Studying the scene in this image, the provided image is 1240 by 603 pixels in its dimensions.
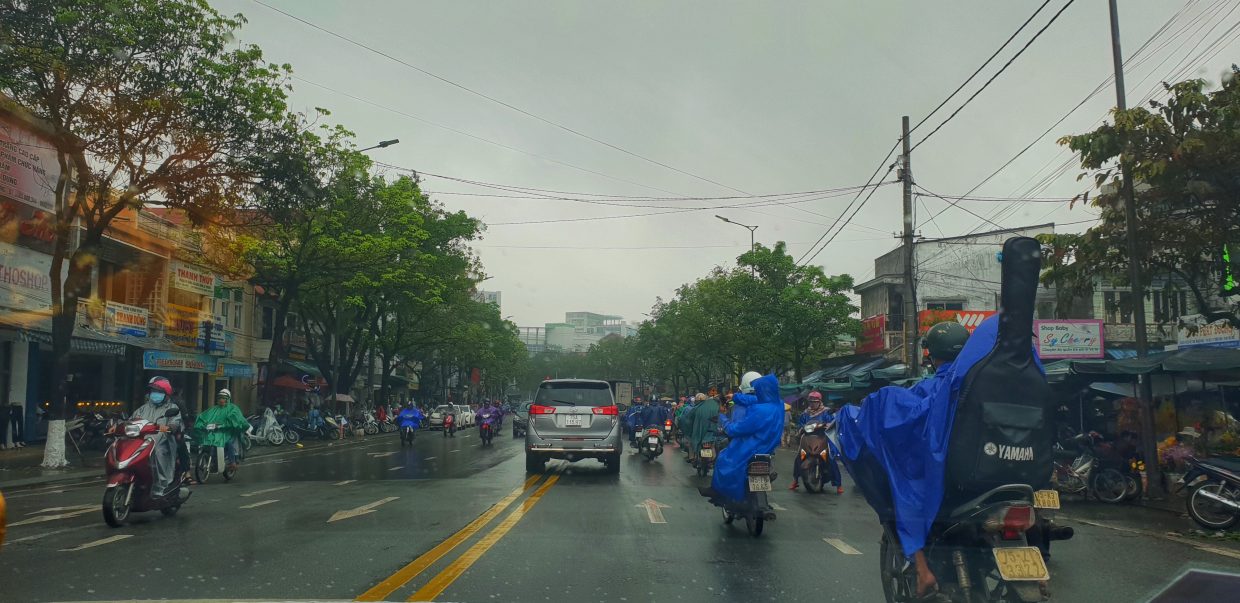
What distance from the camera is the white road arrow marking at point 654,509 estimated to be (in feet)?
35.7

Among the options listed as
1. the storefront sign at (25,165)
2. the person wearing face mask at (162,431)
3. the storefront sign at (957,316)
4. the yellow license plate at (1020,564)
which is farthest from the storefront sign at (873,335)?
the yellow license plate at (1020,564)

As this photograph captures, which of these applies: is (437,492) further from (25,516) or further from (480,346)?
(480,346)

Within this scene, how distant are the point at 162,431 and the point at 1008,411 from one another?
9532 millimetres

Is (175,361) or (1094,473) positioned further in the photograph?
(175,361)

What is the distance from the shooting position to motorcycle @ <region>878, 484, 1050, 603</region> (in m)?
4.56

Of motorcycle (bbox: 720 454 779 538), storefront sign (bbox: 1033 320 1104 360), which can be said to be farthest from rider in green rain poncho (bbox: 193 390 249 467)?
storefront sign (bbox: 1033 320 1104 360)

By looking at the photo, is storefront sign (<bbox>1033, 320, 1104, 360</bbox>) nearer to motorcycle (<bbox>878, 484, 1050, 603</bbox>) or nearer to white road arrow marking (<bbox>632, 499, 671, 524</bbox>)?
white road arrow marking (<bbox>632, 499, 671, 524</bbox>)

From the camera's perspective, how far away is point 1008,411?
4.71m

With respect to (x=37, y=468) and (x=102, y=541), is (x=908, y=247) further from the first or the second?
(x=37, y=468)

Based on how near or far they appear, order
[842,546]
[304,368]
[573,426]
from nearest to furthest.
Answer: [842,546] < [573,426] < [304,368]

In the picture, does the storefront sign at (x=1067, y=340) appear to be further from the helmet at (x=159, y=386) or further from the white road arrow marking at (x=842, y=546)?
the helmet at (x=159, y=386)

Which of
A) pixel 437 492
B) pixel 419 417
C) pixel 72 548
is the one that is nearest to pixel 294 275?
pixel 419 417

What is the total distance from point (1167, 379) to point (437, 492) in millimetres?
14868

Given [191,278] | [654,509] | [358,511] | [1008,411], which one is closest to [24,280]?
[191,278]
